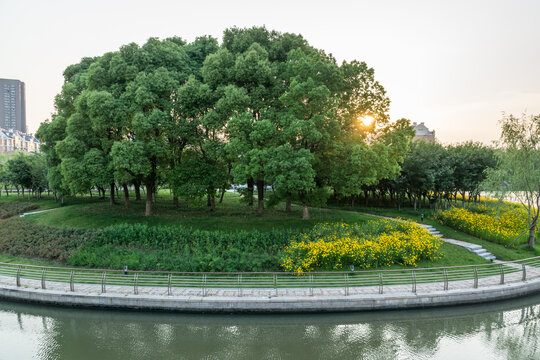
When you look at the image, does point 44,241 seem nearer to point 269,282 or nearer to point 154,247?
point 154,247

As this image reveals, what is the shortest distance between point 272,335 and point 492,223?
21.2 metres

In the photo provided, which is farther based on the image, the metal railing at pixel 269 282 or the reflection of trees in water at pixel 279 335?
the metal railing at pixel 269 282

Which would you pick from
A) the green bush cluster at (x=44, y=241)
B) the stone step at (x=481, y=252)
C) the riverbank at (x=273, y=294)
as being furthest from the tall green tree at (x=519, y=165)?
the green bush cluster at (x=44, y=241)

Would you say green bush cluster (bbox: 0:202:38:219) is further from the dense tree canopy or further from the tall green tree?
the tall green tree

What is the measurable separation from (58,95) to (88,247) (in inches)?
744

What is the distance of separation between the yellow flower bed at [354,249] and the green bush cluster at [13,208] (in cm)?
3315

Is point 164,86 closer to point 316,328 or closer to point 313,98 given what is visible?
point 313,98

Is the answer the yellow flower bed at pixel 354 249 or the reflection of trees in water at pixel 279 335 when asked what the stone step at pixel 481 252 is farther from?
the reflection of trees in water at pixel 279 335

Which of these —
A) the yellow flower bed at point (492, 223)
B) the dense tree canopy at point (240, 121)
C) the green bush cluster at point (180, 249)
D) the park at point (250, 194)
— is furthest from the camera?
the yellow flower bed at point (492, 223)

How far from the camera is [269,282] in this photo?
53.8 ft

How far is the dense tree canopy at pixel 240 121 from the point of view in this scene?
2150 centimetres

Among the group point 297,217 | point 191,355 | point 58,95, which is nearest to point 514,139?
point 297,217

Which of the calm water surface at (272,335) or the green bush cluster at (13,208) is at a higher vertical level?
the green bush cluster at (13,208)

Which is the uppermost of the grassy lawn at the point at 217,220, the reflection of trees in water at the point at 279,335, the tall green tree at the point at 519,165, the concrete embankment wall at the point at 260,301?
the tall green tree at the point at 519,165
